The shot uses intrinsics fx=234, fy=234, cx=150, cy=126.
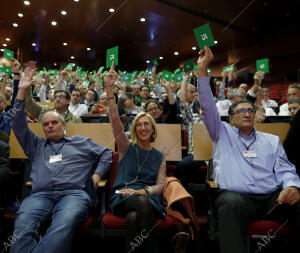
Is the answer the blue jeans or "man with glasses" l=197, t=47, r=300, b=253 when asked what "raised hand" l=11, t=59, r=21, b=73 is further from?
"man with glasses" l=197, t=47, r=300, b=253

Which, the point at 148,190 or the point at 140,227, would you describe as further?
the point at 148,190

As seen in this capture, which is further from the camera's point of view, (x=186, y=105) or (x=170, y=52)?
(x=170, y=52)

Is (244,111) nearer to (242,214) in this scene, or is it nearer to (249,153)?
(249,153)

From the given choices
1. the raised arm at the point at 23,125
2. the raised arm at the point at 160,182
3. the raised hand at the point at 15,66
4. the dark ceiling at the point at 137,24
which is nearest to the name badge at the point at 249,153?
the raised arm at the point at 160,182

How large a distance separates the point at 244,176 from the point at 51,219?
1233mm

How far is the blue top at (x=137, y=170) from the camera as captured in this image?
59.2 inches

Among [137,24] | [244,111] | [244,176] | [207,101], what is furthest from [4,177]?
[137,24]

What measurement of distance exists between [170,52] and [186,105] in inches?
369

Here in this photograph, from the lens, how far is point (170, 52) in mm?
11297

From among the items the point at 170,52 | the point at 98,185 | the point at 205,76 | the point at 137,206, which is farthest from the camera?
the point at 170,52

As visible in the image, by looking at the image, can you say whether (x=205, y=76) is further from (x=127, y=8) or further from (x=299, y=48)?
(x=299, y=48)

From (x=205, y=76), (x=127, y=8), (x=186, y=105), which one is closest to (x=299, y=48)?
(x=127, y=8)

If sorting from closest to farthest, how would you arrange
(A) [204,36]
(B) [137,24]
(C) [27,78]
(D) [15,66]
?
(C) [27,78], (A) [204,36], (D) [15,66], (B) [137,24]

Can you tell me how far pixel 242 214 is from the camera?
1.29m
